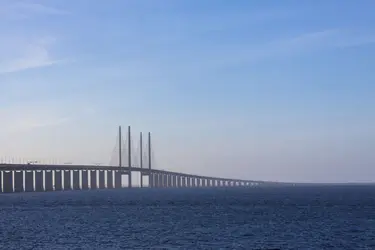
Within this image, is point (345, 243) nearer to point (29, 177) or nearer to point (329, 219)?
point (329, 219)

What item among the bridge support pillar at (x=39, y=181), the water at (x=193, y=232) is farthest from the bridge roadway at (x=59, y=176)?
the water at (x=193, y=232)

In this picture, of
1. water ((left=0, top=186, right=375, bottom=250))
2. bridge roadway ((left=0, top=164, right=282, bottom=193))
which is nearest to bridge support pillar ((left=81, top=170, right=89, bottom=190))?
bridge roadway ((left=0, top=164, right=282, bottom=193))

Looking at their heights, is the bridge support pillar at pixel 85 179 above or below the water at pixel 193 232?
above

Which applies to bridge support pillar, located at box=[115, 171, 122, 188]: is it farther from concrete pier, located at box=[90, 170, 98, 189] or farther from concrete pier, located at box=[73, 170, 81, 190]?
concrete pier, located at box=[73, 170, 81, 190]

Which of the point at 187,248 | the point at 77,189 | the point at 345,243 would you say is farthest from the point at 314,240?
the point at 77,189

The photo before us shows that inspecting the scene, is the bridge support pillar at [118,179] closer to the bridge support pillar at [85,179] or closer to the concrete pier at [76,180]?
the bridge support pillar at [85,179]

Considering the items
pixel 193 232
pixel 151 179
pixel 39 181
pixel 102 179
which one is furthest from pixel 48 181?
pixel 193 232

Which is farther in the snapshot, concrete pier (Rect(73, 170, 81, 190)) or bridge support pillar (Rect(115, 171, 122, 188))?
bridge support pillar (Rect(115, 171, 122, 188))
